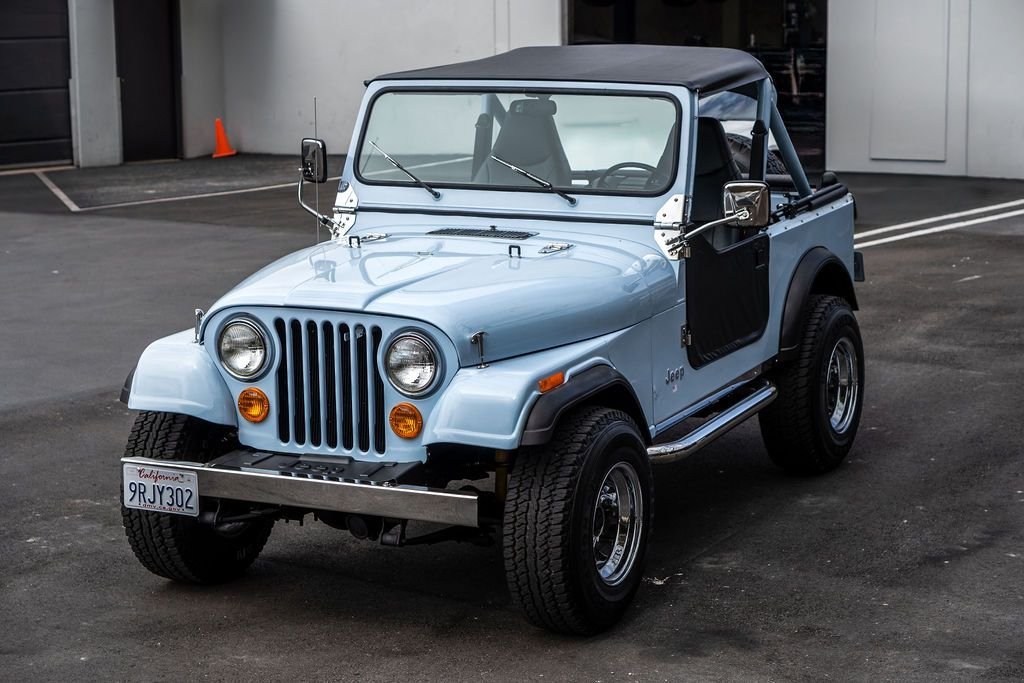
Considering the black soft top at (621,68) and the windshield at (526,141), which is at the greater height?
the black soft top at (621,68)

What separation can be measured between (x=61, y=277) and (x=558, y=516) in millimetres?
9540

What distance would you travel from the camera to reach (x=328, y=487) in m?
5.22

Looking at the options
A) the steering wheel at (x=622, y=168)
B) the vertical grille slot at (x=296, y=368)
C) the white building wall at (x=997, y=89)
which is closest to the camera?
the vertical grille slot at (x=296, y=368)

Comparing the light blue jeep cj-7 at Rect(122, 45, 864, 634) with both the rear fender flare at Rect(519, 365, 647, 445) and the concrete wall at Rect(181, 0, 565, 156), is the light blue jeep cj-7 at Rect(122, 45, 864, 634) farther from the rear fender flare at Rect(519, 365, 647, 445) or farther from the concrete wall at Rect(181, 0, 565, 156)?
the concrete wall at Rect(181, 0, 565, 156)

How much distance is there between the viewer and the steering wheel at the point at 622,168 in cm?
643

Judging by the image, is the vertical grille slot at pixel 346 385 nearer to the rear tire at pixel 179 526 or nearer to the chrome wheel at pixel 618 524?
the rear tire at pixel 179 526

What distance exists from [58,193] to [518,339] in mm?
16234

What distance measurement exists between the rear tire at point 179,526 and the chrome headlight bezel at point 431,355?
2.86 feet

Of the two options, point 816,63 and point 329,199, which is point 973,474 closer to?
point 329,199

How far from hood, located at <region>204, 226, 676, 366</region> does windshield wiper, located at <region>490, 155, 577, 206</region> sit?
177 millimetres

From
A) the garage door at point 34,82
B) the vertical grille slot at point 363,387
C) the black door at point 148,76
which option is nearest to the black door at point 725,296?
the vertical grille slot at point 363,387

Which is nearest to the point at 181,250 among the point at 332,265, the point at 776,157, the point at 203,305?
the point at 203,305

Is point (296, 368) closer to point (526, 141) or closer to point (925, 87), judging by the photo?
point (526, 141)

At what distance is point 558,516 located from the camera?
5.16 m
